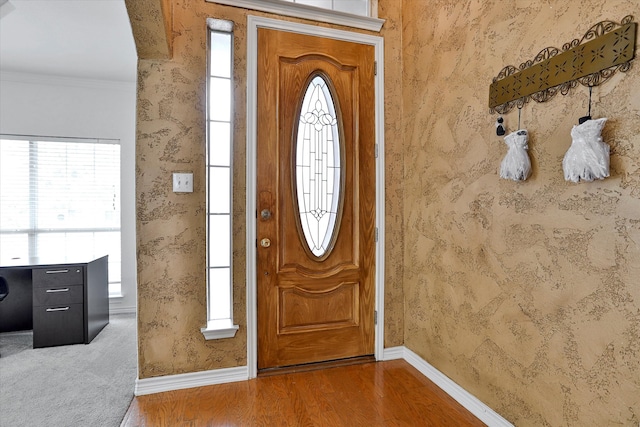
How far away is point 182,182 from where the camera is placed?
2125 mm

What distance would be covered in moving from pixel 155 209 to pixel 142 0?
113 cm

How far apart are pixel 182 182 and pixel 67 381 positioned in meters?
1.58

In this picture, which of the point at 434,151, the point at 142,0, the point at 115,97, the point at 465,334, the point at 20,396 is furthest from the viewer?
the point at 115,97

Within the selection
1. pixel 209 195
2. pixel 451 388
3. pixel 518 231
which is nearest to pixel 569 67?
pixel 518 231

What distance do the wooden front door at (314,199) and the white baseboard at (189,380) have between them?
0.18 metres

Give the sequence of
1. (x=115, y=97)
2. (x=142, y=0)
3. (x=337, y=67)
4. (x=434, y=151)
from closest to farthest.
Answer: (x=142, y=0)
(x=434, y=151)
(x=337, y=67)
(x=115, y=97)

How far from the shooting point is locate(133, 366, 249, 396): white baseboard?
2086 millimetres

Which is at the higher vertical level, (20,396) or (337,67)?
(337,67)

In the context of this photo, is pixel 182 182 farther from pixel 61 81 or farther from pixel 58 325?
pixel 61 81

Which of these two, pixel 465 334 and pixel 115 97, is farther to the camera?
pixel 115 97

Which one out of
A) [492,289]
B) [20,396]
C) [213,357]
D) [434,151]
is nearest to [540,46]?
[434,151]

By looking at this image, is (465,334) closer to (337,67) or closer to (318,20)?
(337,67)

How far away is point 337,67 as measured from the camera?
95.6 inches

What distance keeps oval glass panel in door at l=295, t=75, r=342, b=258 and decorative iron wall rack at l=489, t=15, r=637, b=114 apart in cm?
108
